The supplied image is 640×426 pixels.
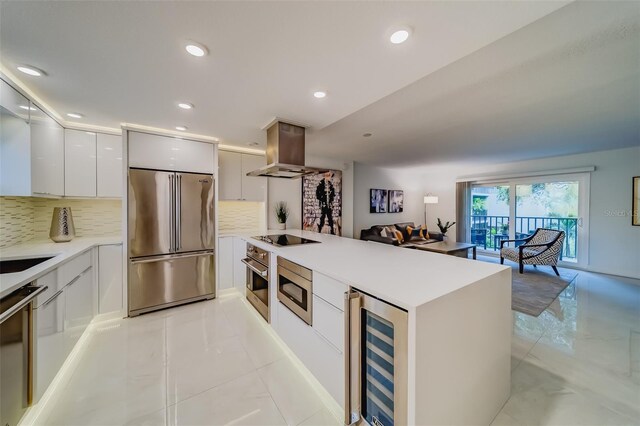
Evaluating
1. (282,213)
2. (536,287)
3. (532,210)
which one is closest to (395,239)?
(536,287)

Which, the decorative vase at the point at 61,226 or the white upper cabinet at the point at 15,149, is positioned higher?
the white upper cabinet at the point at 15,149

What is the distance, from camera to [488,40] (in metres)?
1.34

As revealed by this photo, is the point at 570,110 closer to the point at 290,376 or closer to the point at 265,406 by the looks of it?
the point at 290,376

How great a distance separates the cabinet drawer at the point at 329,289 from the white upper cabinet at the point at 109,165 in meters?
2.82

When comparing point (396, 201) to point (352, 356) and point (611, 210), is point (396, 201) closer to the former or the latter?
point (611, 210)

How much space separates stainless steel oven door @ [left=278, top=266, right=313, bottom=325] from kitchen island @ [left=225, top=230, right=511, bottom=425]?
0.08 m

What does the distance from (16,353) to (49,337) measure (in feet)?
1.19

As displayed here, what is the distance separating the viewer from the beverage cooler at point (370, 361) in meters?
1.17

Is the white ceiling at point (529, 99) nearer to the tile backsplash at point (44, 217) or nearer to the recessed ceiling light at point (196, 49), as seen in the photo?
the recessed ceiling light at point (196, 49)

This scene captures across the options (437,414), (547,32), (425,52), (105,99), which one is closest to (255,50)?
(425,52)

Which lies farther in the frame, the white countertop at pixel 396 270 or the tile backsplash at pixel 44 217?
the tile backsplash at pixel 44 217

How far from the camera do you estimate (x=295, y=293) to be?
1979 mm

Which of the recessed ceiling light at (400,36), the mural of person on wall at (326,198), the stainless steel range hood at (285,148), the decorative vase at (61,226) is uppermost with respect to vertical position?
the recessed ceiling light at (400,36)

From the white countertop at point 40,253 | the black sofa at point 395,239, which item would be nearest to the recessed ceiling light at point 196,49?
the white countertop at point 40,253
